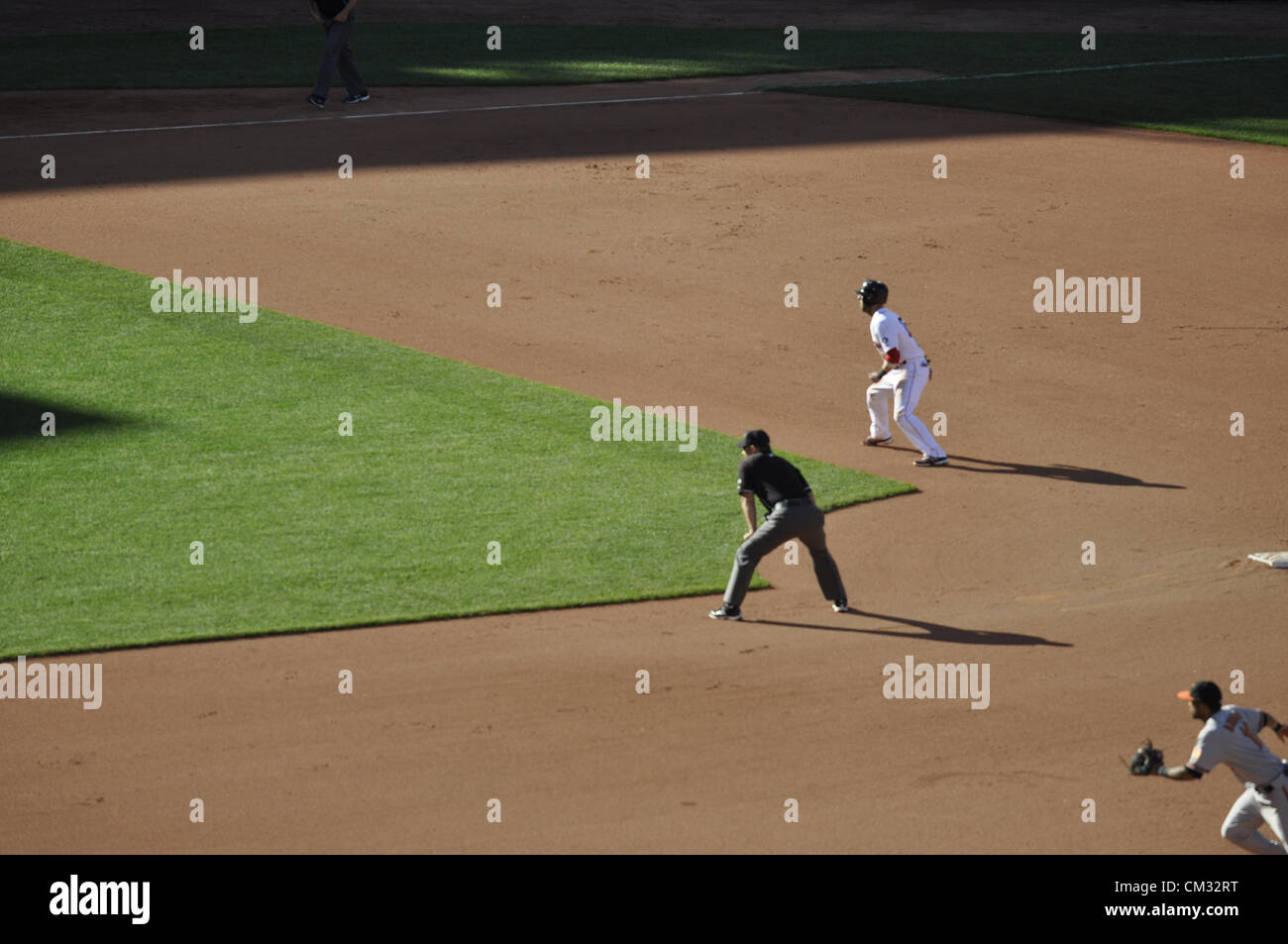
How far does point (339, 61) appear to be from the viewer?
91.6ft

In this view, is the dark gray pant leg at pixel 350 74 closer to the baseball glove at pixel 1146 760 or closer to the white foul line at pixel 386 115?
the white foul line at pixel 386 115

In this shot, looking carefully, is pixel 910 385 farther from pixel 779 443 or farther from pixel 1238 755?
pixel 1238 755

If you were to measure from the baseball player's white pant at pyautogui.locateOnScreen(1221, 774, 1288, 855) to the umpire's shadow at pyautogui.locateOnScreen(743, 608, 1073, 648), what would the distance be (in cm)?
273

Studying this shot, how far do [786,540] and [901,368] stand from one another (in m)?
4.06

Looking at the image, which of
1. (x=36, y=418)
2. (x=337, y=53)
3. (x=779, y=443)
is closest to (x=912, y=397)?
(x=779, y=443)

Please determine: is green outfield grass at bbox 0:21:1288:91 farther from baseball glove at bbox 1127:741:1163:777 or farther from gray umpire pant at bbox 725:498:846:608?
baseball glove at bbox 1127:741:1163:777

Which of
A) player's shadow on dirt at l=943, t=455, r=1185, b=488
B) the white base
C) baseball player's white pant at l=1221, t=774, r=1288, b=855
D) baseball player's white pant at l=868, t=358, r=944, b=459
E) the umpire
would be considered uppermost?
baseball player's white pant at l=868, t=358, r=944, b=459

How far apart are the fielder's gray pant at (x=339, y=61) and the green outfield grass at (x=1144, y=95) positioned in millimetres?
8175

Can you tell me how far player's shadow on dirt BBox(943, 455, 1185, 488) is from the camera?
47.5ft

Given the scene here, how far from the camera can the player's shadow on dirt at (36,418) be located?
623 inches

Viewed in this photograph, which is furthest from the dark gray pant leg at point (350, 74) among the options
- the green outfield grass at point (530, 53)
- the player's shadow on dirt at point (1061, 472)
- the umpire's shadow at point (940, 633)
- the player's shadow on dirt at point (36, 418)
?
the umpire's shadow at point (940, 633)

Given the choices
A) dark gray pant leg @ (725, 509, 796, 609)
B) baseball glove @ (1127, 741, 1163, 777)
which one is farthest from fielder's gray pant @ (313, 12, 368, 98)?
baseball glove @ (1127, 741, 1163, 777)

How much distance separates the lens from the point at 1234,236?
21.6 m

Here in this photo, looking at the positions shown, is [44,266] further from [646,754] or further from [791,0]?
[791,0]
